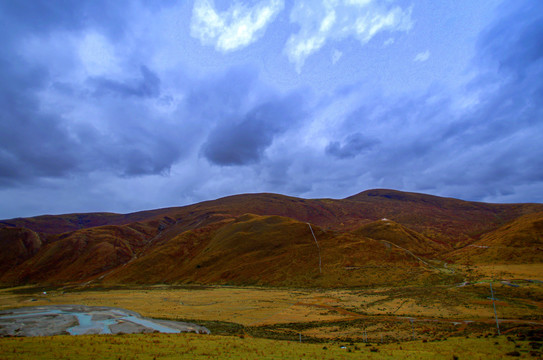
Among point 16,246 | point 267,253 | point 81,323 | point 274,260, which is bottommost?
point 81,323

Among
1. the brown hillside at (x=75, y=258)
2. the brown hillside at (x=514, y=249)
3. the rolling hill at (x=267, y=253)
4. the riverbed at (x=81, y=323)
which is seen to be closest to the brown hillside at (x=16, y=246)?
the rolling hill at (x=267, y=253)

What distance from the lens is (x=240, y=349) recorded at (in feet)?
73.2

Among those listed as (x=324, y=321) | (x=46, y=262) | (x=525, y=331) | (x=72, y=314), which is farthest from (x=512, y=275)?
(x=46, y=262)

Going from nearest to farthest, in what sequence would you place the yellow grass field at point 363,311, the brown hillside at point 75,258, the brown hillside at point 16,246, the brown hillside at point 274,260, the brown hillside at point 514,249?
1. the yellow grass field at point 363,311
2. the brown hillside at point 514,249
3. the brown hillside at point 274,260
4. the brown hillside at point 75,258
5. the brown hillside at point 16,246

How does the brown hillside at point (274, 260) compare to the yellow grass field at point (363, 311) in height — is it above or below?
above

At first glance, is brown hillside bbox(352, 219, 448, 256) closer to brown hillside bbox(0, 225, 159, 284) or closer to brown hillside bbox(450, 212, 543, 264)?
brown hillside bbox(450, 212, 543, 264)

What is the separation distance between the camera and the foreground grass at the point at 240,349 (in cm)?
1933

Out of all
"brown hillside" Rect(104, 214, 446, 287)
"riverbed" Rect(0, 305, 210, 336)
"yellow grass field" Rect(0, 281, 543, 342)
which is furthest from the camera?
"brown hillside" Rect(104, 214, 446, 287)

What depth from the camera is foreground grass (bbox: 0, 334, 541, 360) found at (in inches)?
761

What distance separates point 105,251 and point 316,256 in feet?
296

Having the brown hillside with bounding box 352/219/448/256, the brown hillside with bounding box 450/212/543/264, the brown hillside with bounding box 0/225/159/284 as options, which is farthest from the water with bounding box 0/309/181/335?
the brown hillside with bounding box 352/219/448/256

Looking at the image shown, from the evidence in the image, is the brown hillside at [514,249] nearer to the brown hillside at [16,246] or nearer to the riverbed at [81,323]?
the riverbed at [81,323]

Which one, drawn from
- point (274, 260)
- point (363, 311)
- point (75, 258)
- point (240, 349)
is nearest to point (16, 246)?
point (75, 258)

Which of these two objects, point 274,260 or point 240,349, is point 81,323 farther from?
point 274,260
